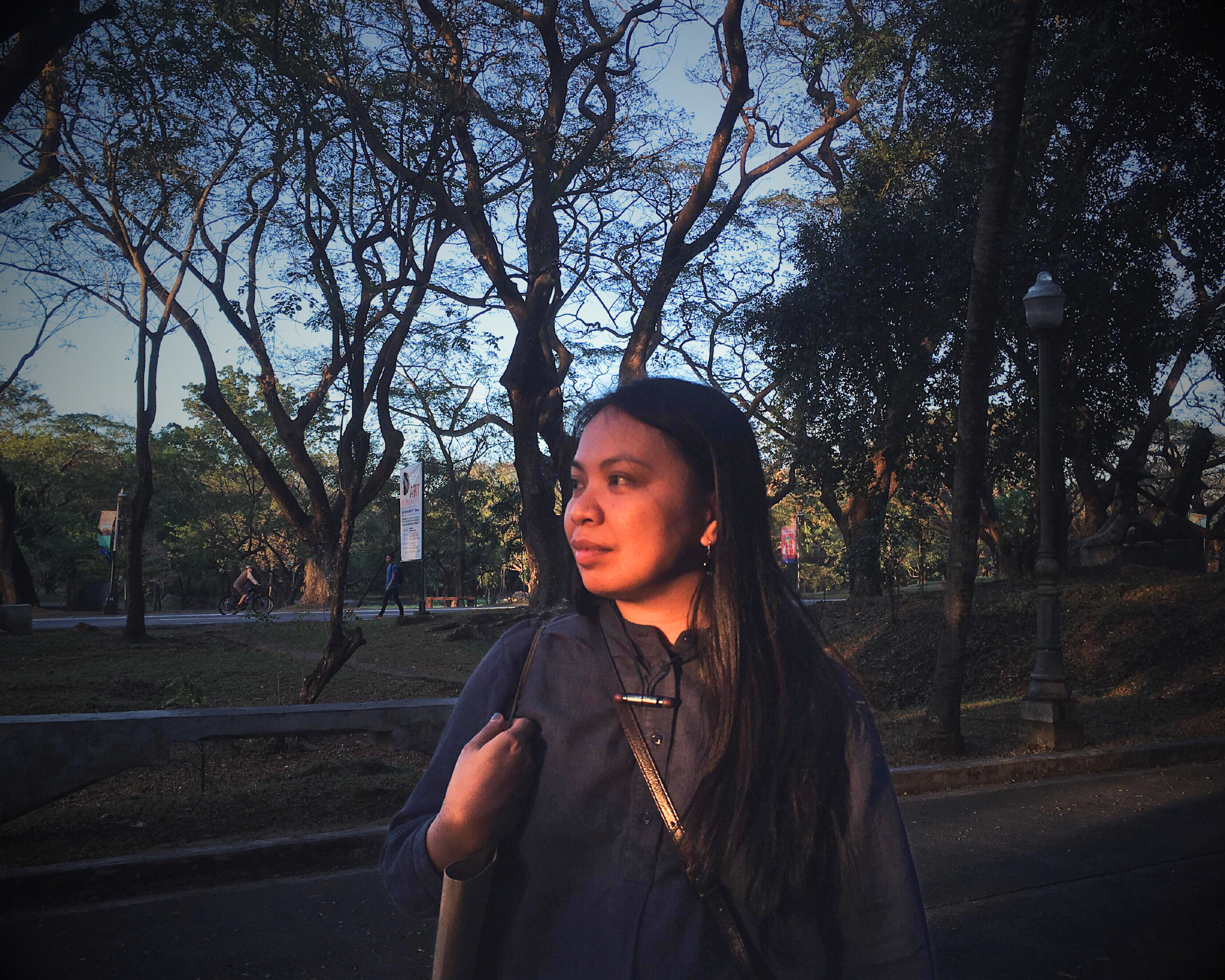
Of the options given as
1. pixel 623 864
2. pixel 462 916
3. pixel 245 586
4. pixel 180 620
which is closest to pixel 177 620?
pixel 180 620

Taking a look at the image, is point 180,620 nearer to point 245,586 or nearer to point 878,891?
point 245,586

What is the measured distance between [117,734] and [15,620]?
15208 millimetres

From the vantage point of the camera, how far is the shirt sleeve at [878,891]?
4.39 ft

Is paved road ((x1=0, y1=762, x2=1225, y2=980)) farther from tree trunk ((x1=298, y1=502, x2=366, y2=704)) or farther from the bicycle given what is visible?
the bicycle

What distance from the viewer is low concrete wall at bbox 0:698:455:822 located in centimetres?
506

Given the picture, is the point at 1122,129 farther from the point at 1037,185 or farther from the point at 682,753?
the point at 682,753

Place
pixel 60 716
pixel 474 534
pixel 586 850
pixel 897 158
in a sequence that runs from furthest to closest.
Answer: pixel 474 534 → pixel 897 158 → pixel 60 716 → pixel 586 850

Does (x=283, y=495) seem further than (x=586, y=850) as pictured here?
Yes

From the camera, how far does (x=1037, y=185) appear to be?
1379 cm

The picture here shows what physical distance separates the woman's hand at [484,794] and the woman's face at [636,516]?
0.28 meters

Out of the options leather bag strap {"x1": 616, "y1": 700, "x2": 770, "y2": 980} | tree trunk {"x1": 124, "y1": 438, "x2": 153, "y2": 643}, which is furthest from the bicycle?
leather bag strap {"x1": 616, "y1": 700, "x2": 770, "y2": 980}

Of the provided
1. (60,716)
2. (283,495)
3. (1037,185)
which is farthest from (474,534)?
(60,716)

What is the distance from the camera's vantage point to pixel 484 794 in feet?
4.25

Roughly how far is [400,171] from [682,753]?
9.49 meters
